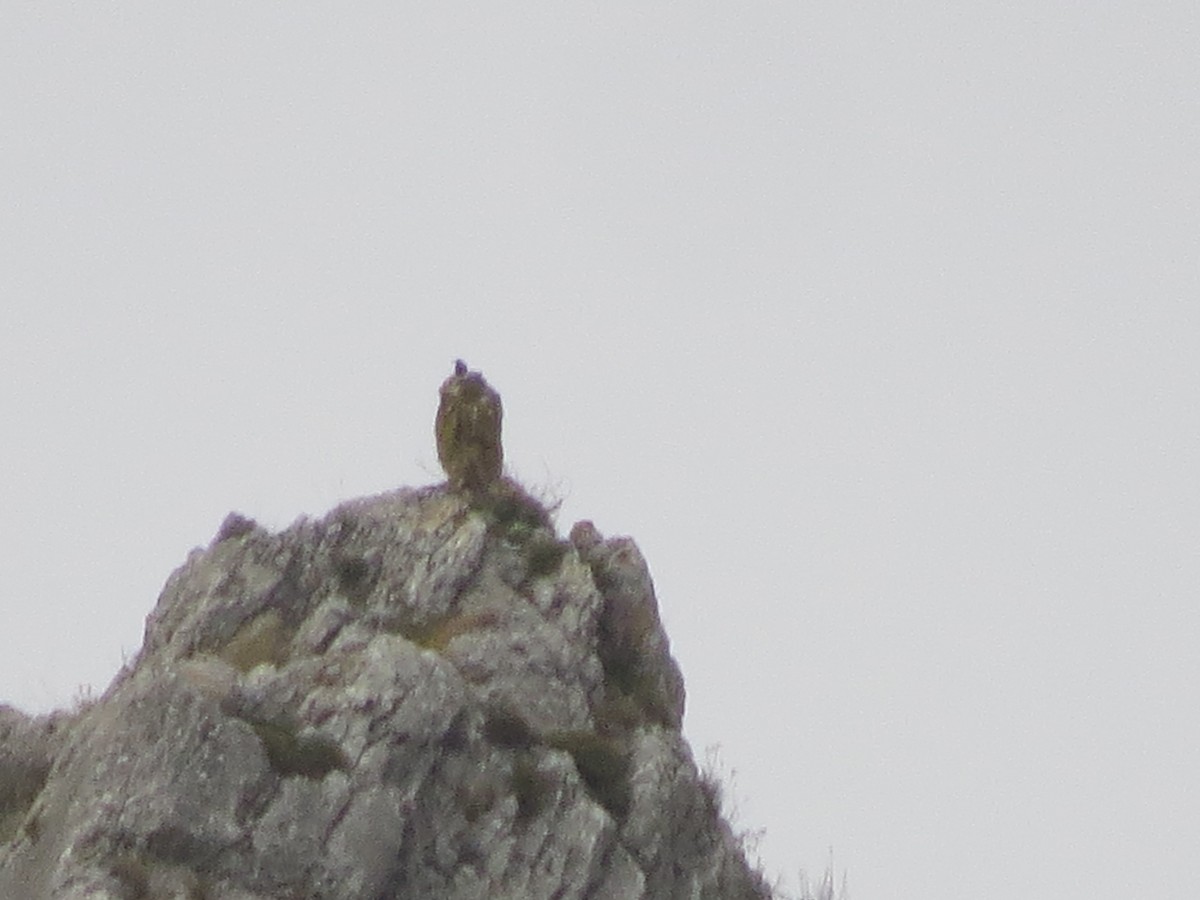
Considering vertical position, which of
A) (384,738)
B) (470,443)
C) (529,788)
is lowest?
(384,738)

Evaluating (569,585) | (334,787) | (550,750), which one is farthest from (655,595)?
(334,787)

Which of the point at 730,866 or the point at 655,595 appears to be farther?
the point at 655,595

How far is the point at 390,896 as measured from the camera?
30.3m

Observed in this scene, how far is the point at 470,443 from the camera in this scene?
37.2 metres

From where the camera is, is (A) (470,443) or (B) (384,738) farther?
(A) (470,443)

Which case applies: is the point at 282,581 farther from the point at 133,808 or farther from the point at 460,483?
the point at 133,808

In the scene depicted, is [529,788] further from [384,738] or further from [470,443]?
[470,443]

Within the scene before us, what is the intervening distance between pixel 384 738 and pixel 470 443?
283 inches

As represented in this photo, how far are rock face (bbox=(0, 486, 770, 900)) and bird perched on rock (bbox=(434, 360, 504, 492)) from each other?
46 cm

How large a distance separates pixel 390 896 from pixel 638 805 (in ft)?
13.3

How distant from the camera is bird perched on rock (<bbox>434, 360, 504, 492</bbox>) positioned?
37188 millimetres

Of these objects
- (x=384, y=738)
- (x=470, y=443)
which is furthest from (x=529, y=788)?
(x=470, y=443)

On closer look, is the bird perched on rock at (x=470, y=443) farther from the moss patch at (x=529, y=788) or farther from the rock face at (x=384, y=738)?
the moss patch at (x=529, y=788)

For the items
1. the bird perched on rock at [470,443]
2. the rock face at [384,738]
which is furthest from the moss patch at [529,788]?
the bird perched on rock at [470,443]
